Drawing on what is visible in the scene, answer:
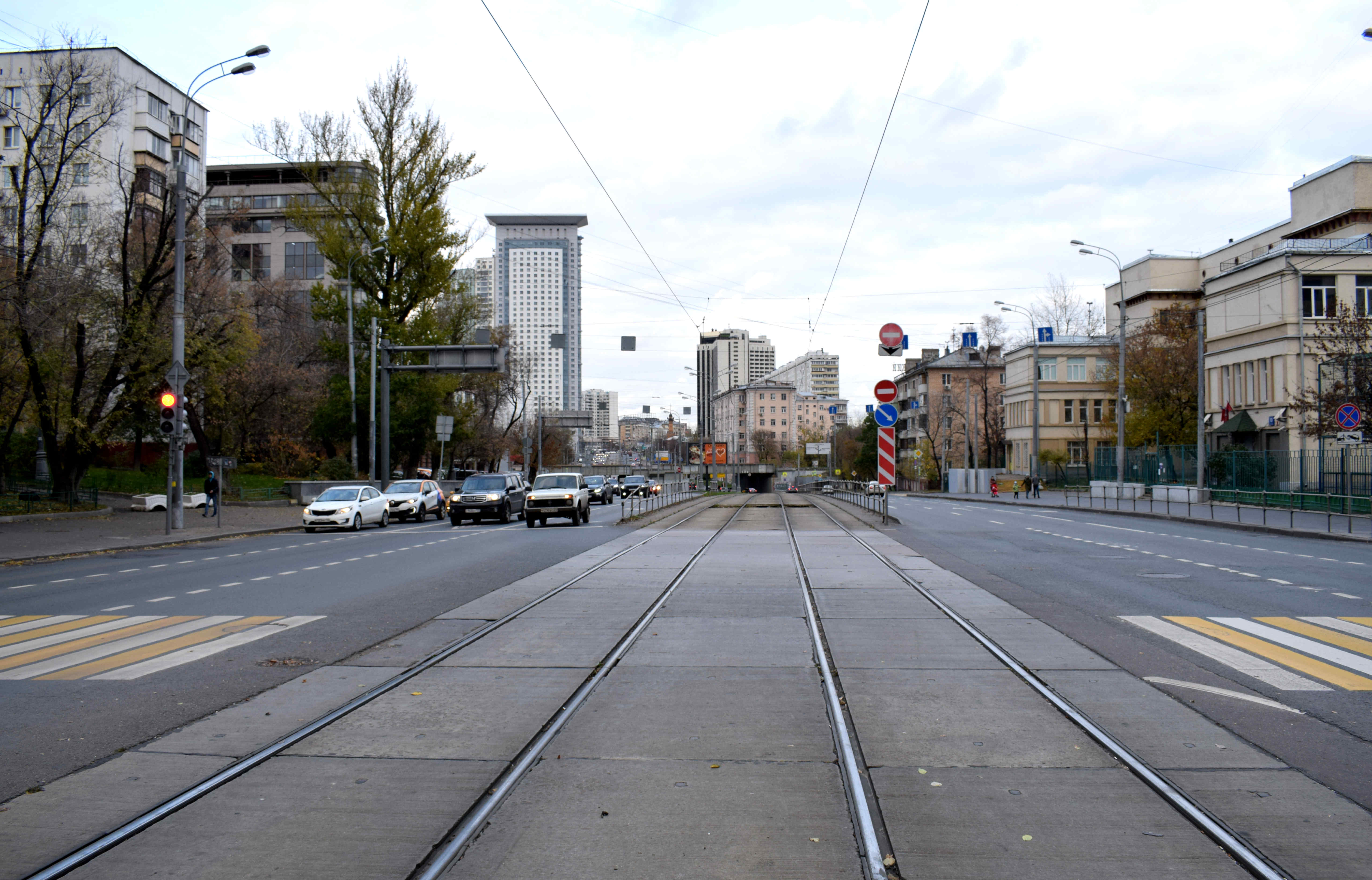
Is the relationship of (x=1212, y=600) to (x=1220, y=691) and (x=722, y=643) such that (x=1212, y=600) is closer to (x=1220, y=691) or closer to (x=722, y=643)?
(x=1220, y=691)

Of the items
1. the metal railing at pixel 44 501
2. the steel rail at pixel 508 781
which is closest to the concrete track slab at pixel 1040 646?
the steel rail at pixel 508 781

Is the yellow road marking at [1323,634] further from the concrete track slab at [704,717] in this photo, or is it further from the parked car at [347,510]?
the parked car at [347,510]

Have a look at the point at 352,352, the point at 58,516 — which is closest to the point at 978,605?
the point at 58,516

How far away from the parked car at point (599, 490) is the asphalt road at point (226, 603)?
27.5 meters

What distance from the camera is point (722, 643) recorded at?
31.8ft

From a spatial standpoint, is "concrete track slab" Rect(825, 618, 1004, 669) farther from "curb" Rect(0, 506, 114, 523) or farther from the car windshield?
"curb" Rect(0, 506, 114, 523)

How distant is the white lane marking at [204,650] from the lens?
828 cm

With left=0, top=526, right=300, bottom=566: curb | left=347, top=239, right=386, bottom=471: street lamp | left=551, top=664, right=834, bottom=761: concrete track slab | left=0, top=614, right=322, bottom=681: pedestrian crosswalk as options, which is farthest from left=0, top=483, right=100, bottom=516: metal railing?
left=551, top=664, right=834, bottom=761: concrete track slab

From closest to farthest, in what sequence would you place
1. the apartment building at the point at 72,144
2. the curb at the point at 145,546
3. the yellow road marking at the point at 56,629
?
the yellow road marking at the point at 56,629 < the curb at the point at 145,546 < the apartment building at the point at 72,144

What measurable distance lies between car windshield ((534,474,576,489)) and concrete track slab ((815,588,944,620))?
1969 centimetres

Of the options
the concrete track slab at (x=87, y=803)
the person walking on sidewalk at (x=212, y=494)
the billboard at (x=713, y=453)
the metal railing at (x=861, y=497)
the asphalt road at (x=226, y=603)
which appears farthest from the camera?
the billboard at (x=713, y=453)

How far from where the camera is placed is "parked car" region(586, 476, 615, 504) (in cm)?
5603

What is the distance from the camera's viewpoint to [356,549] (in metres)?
22.8

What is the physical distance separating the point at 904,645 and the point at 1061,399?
261 feet
